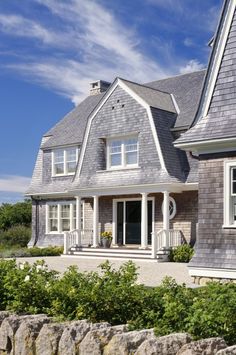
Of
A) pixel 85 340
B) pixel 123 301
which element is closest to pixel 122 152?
pixel 123 301

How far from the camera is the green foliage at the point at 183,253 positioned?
2255cm

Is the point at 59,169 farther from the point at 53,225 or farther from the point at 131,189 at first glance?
the point at 131,189

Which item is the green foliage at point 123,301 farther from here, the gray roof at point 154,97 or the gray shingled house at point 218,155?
the gray roof at point 154,97

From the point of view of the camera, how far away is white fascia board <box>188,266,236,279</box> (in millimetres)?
13851

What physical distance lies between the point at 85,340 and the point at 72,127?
87.3ft

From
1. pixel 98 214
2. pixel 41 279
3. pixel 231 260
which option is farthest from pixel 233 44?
pixel 98 214

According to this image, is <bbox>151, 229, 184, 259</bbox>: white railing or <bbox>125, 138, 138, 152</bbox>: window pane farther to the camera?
<bbox>125, 138, 138, 152</bbox>: window pane

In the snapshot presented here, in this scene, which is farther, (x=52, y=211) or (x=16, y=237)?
(x=16, y=237)

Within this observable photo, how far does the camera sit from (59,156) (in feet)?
102

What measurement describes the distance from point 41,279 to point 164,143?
17.4m

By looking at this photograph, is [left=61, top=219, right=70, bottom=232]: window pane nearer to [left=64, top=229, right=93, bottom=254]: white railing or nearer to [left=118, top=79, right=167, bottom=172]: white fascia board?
[left=64, top=229, right=93, bottom=254]: white railing

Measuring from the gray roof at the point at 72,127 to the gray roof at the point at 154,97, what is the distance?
15.7 feet

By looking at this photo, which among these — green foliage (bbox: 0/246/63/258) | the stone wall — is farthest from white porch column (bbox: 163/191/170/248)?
the stone wall

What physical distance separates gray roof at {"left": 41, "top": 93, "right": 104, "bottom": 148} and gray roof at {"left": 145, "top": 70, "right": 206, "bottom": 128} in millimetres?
4337
